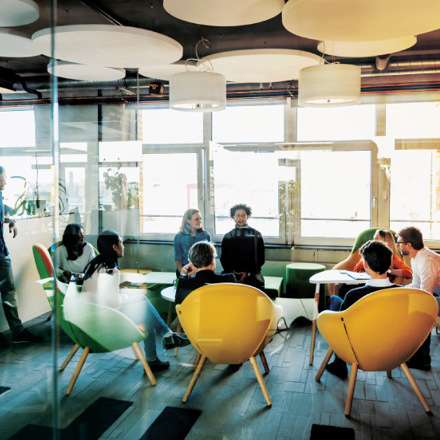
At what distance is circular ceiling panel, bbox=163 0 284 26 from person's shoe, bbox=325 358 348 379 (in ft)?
7.57

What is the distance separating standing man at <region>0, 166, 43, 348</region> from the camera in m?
2.69

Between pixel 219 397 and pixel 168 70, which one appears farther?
pixel 168 70

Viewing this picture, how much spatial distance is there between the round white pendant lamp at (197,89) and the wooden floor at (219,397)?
1.72 meters

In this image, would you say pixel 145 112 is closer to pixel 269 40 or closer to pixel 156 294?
pixel 156 294

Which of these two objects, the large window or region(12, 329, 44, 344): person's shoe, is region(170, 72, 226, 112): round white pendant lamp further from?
region(12, 329, 44, 344): person's shoe

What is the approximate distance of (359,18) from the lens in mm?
2293

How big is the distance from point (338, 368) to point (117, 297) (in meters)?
1.65

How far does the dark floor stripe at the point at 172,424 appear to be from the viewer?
2.67 m

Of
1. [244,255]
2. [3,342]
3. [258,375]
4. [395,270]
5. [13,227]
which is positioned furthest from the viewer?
[395,270]

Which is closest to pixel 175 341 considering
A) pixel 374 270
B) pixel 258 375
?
pixel 258 375

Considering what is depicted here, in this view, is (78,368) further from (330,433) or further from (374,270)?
(374,270)

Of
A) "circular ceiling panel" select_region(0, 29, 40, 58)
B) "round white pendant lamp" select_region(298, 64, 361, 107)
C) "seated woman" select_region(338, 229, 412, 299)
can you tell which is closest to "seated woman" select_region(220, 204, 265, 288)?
"seated woman" select_region(338, 229, 412, 299)

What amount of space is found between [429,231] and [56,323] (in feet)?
9.24

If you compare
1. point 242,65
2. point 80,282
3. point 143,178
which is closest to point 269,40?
point 242,65
